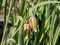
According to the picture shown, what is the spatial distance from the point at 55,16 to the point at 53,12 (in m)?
0.01

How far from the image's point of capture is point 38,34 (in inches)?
29.5

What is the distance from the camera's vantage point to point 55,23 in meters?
0.74

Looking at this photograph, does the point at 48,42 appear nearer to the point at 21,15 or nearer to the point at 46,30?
the point at 46,30

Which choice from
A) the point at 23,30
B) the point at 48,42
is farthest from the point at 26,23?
the point at 48,42

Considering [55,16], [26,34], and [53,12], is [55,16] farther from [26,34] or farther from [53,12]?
[26,34]

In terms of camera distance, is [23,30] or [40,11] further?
[40,11]

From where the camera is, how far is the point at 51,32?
0.72 metres

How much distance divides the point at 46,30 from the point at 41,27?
0.02 metres

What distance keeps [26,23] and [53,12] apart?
0.10 metres

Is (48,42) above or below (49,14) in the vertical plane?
below

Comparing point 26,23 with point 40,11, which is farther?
point 40,11

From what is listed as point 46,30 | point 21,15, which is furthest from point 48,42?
point 21,15

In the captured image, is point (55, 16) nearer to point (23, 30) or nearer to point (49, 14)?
point (49, 14)

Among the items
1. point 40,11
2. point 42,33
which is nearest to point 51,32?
point 42,33
